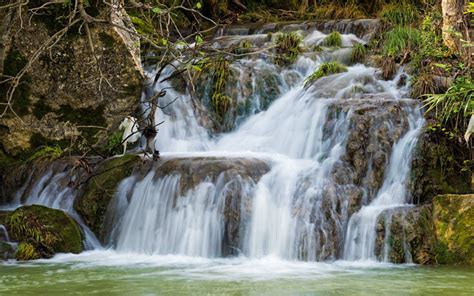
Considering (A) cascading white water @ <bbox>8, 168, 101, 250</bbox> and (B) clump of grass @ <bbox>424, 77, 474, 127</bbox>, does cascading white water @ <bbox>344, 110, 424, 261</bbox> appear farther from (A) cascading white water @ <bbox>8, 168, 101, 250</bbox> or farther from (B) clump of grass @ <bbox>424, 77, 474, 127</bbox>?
(A) cascading white water @ <bbox>8, 168, 101, 250</bbox>

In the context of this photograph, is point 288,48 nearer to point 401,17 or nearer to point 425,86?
point 401,17

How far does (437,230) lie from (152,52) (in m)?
7.97

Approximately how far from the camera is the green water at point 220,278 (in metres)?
5.45

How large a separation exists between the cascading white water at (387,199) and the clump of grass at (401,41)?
9.35 feet

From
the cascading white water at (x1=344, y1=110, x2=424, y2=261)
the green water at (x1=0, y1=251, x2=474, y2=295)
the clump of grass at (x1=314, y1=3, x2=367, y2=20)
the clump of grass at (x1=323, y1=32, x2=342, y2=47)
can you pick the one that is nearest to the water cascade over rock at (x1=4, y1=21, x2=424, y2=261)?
the cascading white water at (x1=344, y1=110, x2=424, y2=261)

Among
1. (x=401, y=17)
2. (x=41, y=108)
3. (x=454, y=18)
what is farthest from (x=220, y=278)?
(x=401, y=17)

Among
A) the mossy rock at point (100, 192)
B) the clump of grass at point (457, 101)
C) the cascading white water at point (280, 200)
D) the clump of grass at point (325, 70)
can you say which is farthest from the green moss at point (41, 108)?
the clump of grass at point (457, 101)

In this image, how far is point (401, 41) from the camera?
11.7 metres

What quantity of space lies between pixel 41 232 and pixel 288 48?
21.0 ft

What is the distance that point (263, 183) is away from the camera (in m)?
8.04

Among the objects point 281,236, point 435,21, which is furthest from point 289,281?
point 435,21

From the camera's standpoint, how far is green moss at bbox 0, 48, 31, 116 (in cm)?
1038

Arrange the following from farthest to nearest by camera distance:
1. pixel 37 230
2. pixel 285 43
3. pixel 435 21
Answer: pixel 285 43 < pixel 435 21 < pixel 37 230

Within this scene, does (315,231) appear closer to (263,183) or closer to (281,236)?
(281,236)
